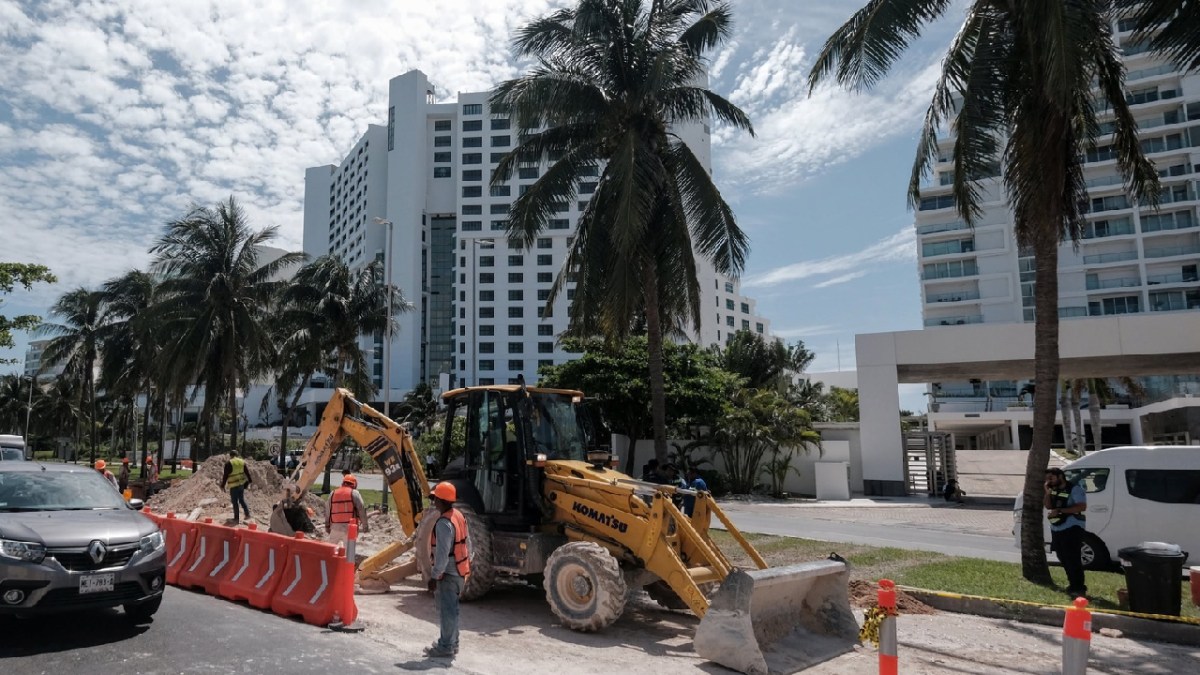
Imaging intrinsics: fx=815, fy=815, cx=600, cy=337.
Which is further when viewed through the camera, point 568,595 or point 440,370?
point 440,370

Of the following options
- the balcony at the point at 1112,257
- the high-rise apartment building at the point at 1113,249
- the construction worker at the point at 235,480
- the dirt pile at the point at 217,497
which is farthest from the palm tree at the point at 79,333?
the balcony at the point at 1112,257

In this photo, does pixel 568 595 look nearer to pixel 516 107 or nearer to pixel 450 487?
pixel 450 487

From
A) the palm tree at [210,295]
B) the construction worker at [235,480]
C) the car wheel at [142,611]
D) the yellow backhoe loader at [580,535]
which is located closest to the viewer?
the yellow backhoe loader at [580,535]

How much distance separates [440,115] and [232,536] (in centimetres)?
9878

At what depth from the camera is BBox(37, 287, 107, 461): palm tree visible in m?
45.6

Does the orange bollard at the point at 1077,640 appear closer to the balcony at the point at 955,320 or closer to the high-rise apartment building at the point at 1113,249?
the high-rise apartment building at the point at 1113,249

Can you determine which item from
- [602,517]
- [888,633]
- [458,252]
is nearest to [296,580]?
[602,517]

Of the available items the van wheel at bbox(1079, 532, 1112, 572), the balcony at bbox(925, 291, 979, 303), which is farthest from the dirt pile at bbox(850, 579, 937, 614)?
the balcony at bbox(925, 291, 979, 303)

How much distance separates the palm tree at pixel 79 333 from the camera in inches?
1795

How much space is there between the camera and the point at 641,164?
18.1 m

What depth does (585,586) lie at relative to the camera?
860 centimetres

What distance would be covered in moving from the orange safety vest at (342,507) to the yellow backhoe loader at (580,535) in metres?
1.31

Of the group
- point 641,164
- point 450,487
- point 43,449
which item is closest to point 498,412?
point 450,487

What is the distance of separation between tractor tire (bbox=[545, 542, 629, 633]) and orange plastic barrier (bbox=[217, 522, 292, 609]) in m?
3.16
